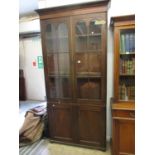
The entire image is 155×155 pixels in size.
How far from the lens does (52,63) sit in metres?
2.73

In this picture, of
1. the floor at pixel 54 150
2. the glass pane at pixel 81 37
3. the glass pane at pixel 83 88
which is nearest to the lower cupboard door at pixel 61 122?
the floor at pixel 54 150

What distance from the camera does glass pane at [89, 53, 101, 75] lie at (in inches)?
97.6

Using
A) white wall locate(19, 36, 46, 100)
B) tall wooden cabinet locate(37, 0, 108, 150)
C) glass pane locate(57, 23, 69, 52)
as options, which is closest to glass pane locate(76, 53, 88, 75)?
tall wooden cabinet locate(37, 0, 108, 150)

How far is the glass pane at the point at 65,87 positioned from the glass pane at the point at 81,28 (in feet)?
2.49

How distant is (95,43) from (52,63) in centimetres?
79

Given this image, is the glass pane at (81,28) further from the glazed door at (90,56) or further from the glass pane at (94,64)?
the glass pane at (94,64)

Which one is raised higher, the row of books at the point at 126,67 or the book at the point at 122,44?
the book at the point at 122,44

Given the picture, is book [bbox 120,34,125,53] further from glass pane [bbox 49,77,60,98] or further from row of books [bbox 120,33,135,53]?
glass pane [bbox 49,77,60,98]

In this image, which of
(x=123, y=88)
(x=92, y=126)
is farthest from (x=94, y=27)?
(x=92, y=126)

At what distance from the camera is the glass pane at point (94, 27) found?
7.84ft

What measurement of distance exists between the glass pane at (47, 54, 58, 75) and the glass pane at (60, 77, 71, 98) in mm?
179
